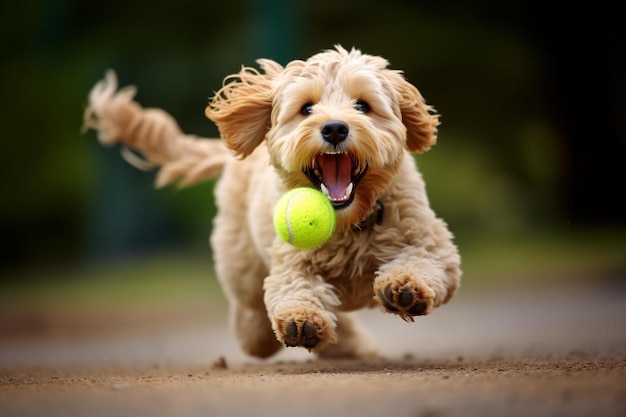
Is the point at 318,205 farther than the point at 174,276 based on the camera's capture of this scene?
No

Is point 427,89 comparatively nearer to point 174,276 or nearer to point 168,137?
point 174,276

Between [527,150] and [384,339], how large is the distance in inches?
433

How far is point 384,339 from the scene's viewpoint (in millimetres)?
8961

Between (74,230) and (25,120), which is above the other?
(25,120)

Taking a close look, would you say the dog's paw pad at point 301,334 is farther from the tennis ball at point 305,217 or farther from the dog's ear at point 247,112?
the dog's ear at point 247,112

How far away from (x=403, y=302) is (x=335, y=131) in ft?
2.98

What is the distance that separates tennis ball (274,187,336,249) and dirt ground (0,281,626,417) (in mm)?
696

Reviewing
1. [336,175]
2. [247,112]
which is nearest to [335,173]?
[336,175]

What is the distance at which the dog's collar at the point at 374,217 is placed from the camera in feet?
17.6

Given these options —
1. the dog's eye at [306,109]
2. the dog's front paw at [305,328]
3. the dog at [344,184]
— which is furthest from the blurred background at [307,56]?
the dog's front paw at [305,328]

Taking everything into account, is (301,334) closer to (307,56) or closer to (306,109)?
(306,109)

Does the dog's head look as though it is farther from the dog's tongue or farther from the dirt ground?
the dirt ground

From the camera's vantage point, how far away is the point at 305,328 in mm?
4895

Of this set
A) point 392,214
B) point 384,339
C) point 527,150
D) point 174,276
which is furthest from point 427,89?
point 392,214
